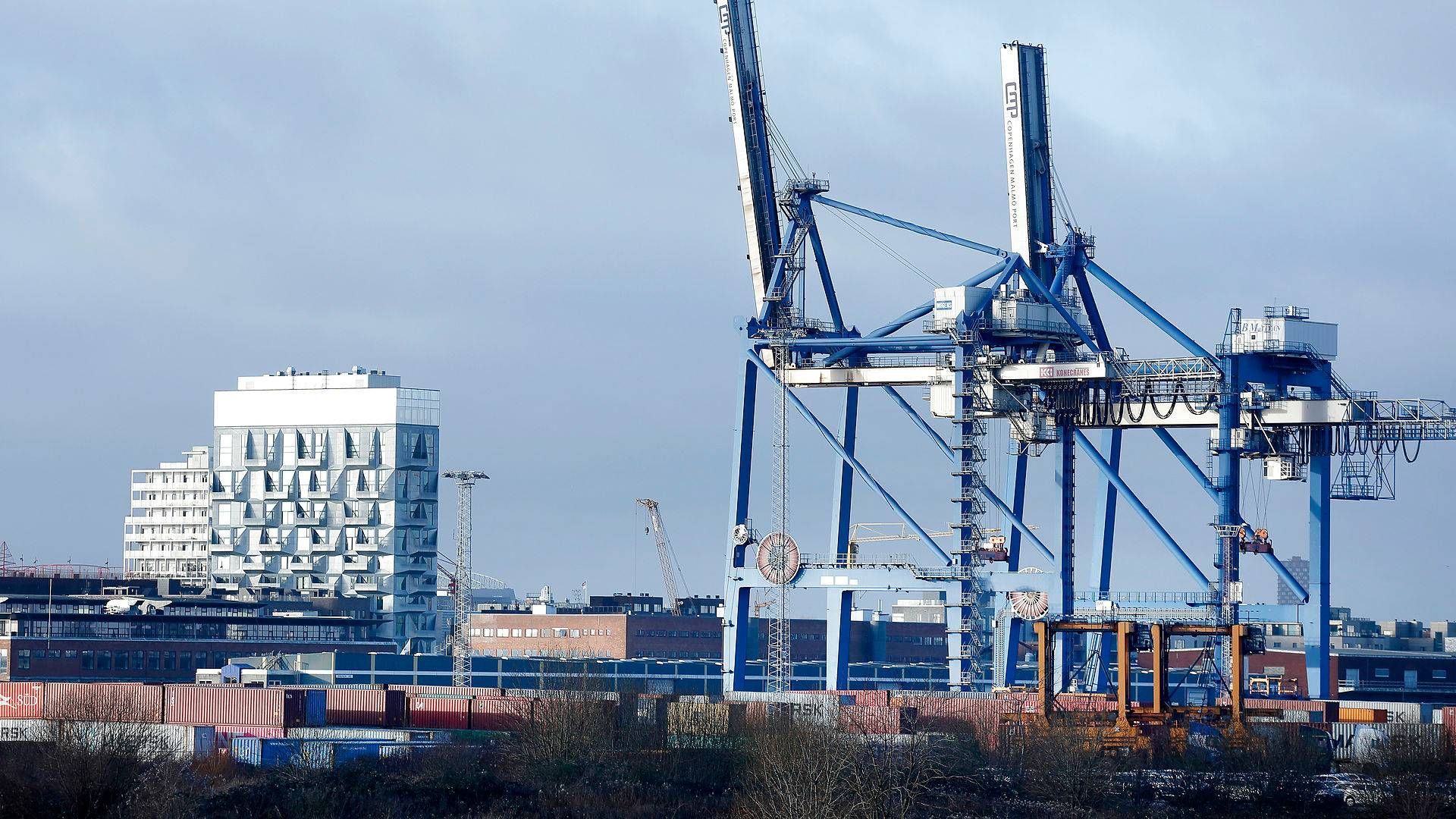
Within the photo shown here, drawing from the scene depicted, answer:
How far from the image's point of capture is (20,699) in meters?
89.2

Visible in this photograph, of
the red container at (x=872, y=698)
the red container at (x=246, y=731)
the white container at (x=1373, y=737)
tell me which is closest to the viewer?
the white container at (x=1373, y=737)

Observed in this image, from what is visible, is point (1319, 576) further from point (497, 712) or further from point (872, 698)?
point (497, 712)

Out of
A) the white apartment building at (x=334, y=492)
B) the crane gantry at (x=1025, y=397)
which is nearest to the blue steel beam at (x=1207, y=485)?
the crane gantry at (x=1025, y=397)

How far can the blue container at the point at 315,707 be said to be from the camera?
83.9 metres

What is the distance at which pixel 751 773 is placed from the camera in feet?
223

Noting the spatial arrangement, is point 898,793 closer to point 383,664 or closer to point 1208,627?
point 1208,627

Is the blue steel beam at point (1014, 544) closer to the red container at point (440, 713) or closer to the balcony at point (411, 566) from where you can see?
the red container at point (440, 713)

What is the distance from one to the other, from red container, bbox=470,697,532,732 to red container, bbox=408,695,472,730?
309 millimetres

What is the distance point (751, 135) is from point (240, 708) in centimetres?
2963

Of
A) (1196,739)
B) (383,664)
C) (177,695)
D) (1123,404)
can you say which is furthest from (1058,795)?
(383,664)

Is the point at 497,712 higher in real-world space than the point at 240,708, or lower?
lower

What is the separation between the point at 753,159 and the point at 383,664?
63155 mm

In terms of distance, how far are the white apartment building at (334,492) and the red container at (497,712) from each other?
87208 mm

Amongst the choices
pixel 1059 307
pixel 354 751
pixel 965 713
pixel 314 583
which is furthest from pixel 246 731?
pixel 314 583
